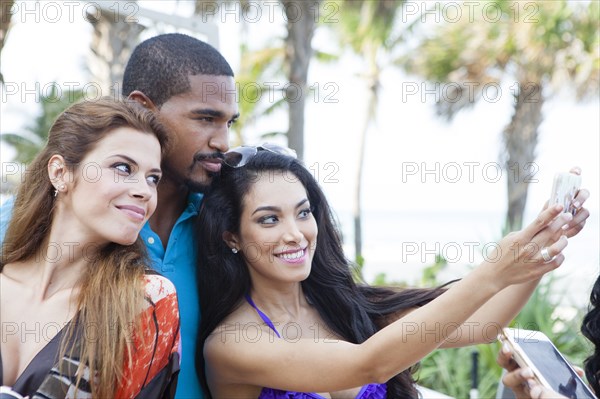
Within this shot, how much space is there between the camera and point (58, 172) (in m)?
2.37

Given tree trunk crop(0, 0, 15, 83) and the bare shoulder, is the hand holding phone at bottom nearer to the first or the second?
the bare shoulder

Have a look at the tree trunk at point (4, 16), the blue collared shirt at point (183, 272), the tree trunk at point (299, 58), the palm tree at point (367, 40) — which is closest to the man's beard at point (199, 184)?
the blue collared shirt at point (183, 272)

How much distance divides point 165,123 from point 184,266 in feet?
1.95

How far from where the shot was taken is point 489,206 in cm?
6134

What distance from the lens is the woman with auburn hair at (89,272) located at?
2062 millimetres

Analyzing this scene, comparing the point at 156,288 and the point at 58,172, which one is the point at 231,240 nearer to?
the point at 156,288

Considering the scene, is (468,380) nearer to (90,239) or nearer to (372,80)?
(90,239)

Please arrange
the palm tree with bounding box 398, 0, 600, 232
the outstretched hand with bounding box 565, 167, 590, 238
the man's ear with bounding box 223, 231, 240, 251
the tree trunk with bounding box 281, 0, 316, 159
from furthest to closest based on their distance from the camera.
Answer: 1. the palm tree with bounding box 398, 0, 600, 232
2. the tree trunk with bounding box 281, 0, 316, 159
3. the man's ear with bounding box 223, 231, 240, 251
4. the outstretched hand with bounding box 565, 167, 590, 238

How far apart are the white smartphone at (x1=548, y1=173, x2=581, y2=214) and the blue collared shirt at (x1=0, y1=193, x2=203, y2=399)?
1.41 meters

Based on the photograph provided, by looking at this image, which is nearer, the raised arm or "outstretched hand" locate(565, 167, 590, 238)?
"outstretched hand" locate(565, 167, 590, 238)

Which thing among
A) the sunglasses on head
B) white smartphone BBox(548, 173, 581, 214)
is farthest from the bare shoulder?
white smartphone BBox(548, 173, 581, 214)

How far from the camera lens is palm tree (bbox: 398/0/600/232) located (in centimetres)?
1270

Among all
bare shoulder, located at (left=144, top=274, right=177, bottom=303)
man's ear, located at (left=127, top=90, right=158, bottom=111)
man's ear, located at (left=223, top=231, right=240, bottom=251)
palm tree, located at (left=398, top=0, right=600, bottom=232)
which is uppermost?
palm tree, located at (left=398, top=0, right=600, bottom=232)

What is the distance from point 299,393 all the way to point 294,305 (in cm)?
40
